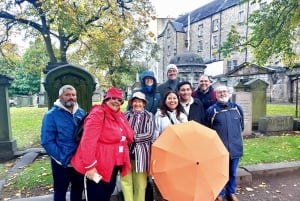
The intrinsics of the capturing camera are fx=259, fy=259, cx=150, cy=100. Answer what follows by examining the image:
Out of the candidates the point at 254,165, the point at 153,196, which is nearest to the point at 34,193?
the point at 153,196

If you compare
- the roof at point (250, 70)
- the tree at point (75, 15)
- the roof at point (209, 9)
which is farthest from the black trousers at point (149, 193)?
the roof at point (209, 9)

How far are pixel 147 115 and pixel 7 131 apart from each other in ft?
17.9

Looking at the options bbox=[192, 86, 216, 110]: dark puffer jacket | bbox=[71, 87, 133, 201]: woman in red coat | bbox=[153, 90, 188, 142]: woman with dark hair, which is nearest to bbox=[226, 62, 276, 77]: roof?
bbox=[192, 86, 216, 110]: dark puffer jacket

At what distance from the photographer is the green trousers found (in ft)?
11.6

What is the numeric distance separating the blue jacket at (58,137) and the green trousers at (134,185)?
0.83 m

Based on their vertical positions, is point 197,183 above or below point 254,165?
above

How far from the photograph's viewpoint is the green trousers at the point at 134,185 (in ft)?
11.6

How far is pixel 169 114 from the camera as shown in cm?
368

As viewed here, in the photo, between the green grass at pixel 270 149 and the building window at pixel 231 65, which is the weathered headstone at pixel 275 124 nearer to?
the green grass at pixel 270 149

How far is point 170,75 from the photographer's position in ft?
16.0

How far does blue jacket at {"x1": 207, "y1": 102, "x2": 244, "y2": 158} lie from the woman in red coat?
1503 millimetres

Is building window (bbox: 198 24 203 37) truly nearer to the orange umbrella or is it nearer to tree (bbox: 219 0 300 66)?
tree (bbox: 219 0 300 66)

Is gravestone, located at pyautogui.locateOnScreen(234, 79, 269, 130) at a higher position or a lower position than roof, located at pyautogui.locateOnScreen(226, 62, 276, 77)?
lower

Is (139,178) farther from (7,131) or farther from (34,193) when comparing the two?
(7,131)
